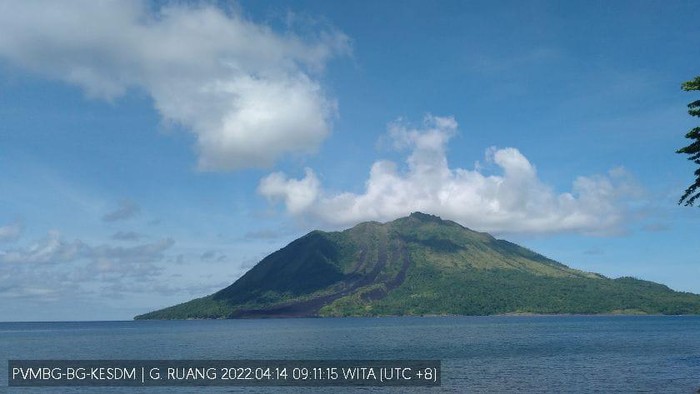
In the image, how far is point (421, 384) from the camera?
8300 cm

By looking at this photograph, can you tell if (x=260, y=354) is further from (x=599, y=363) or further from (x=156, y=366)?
(x=599, y=363)

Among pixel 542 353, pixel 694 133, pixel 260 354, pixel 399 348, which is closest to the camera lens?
pixel 694 133

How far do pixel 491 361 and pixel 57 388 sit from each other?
77837mm

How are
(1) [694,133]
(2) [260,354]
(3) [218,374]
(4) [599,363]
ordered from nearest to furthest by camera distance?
(1) [694,133]
(3) [218,374]
(4) [599,363]
(2) [260,354]

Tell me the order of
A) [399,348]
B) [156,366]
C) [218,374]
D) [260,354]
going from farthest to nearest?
1. [399,348]
2. [260,354]
3. [156,366]
4. [218,374]

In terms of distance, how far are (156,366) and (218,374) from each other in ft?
79.7

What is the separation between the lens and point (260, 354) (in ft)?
468

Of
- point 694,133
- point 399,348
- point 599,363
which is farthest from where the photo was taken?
point 399,348

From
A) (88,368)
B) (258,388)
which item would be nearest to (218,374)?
(258,388)

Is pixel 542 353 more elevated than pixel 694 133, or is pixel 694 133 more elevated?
pixel 694 133

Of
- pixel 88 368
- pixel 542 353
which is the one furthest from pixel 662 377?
pixel 88 368

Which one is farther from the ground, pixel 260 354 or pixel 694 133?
pixel 694 133

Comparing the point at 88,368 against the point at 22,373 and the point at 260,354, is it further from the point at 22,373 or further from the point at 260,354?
the point at 260,354

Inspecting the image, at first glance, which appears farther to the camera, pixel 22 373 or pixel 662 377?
pixel 22 373
